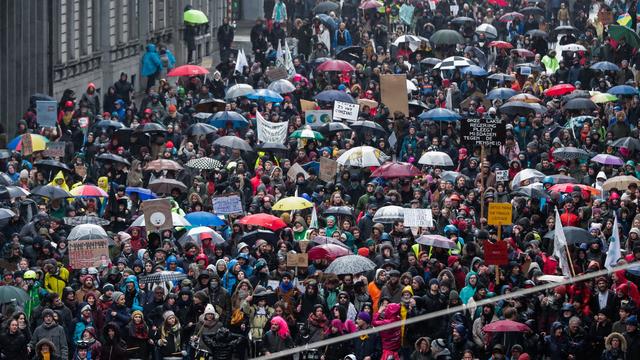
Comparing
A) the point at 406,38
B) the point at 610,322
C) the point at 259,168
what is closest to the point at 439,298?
the point at 610,322

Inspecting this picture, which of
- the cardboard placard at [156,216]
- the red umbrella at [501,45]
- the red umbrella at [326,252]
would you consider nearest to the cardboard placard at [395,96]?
the red umbrella at [501,45]

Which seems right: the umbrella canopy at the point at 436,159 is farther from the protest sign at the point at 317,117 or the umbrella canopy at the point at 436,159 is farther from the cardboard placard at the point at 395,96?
the cardboard placard at the point at 395,96

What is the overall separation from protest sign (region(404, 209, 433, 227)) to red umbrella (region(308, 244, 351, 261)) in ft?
5.56

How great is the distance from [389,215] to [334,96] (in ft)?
34.7

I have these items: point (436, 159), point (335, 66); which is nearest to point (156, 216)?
point (436, 159)

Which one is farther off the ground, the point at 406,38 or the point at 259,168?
the point at 406,38

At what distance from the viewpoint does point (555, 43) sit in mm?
53438

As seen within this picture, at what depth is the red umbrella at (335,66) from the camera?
4259cm

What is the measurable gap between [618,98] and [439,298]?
1717 centimetres

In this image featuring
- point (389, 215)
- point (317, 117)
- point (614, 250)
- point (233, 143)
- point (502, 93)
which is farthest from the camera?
point (502, 93)

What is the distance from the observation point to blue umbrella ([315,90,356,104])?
127 ft

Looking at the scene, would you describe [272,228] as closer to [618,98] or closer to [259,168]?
[259,168]

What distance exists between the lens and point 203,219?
93.2 ft

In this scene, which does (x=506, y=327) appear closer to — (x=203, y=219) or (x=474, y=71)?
(x=203, y=219)
